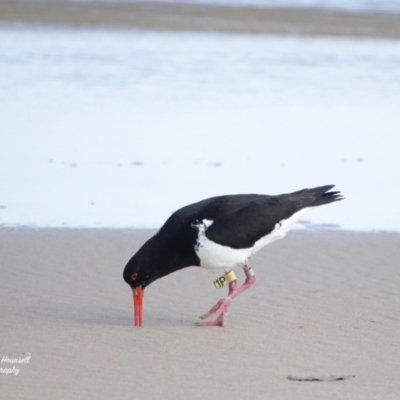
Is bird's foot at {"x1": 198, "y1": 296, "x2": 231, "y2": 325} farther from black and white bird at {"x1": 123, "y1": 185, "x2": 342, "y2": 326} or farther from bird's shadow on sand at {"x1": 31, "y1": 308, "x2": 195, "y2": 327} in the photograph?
bird's shadow on sand at {"x1": 31, "y1": 308, "x2": 195, "y2": 327}

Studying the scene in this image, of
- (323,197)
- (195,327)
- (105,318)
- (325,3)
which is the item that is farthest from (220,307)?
(325,3)

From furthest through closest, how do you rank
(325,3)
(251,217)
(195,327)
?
(325,3), (251,217), (195,327)

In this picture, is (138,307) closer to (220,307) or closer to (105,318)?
(105,318)

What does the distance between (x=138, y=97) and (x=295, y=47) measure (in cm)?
826

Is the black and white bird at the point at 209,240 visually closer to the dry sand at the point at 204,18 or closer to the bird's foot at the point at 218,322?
the bird's foot at the point at 218,322

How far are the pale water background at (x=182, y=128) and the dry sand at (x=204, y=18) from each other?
3.35m

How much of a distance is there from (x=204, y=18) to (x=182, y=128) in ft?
48.1

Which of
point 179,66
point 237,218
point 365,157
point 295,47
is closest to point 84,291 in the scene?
point 237,218

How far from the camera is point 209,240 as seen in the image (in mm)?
6586

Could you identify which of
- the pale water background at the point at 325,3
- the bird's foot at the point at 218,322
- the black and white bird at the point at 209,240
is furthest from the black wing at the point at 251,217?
the pale water background at the point at 325,3

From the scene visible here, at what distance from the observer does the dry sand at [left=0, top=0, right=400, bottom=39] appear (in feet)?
85.3

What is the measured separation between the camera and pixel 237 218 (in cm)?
677

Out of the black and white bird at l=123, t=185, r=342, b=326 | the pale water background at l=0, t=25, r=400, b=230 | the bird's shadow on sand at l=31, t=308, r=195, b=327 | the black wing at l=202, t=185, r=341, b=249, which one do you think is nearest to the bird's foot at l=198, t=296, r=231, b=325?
the black and white bird at l=123, t=185, r=342, b=326

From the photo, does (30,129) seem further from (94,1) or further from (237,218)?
(94,1)
